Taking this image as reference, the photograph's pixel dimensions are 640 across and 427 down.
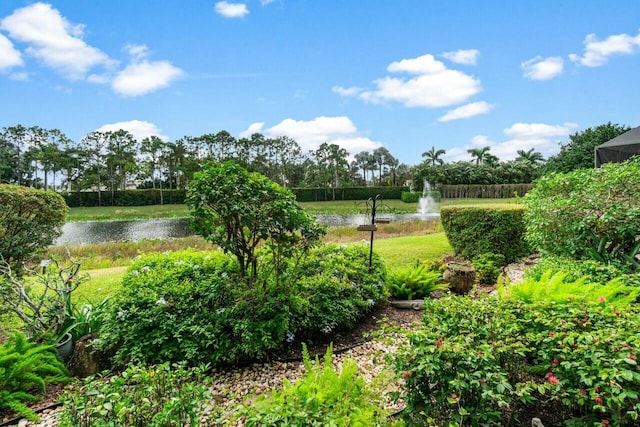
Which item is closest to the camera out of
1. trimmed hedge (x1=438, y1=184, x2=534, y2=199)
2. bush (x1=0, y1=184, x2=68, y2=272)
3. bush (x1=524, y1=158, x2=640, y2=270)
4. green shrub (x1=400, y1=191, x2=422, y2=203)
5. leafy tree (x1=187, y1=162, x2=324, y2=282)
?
leafy tree (x1=187, y1=162, x2=324, y2=282)

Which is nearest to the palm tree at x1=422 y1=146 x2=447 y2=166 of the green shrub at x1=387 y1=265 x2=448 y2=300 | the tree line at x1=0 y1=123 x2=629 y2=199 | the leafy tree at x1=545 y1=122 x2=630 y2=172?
the tree line at x1=0 y1=123 x2=629 y2=199

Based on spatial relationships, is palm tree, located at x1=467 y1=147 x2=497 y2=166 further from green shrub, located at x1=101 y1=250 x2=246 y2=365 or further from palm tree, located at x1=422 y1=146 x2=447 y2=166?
green shrub, located at x1=101 y1=250 x2=246 y2=365

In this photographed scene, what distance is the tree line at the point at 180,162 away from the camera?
107ft

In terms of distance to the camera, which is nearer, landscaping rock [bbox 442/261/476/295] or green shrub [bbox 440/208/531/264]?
landscaping rock [bbox 442/261/476/295]

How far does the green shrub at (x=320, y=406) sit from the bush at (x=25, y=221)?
17.5 ft

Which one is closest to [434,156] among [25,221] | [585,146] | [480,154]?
[480,154]

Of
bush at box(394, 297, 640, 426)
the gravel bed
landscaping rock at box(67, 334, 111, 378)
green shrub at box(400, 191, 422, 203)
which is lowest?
the gravel bed

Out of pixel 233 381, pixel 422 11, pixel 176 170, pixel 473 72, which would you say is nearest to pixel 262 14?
pixel 422 11

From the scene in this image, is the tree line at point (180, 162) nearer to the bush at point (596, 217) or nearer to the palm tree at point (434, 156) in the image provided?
the palm tree at point (434, 156)

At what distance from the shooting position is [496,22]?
6617 mm

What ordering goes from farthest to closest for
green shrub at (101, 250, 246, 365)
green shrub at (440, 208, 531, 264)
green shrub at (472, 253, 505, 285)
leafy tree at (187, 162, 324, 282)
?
green shrub at (440, 208, 531, 264) < green shrub at (472, 253, 505, 285) < leafy tree at (187, 162, 324, 282) < green shrub at (101, 250, 246, 365)

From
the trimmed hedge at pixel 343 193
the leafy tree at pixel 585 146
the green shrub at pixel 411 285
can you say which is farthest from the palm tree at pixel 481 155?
the green shrub at pixel 411 285

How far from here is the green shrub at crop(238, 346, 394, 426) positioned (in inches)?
58.0

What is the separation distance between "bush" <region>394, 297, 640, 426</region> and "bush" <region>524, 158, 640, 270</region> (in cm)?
222
